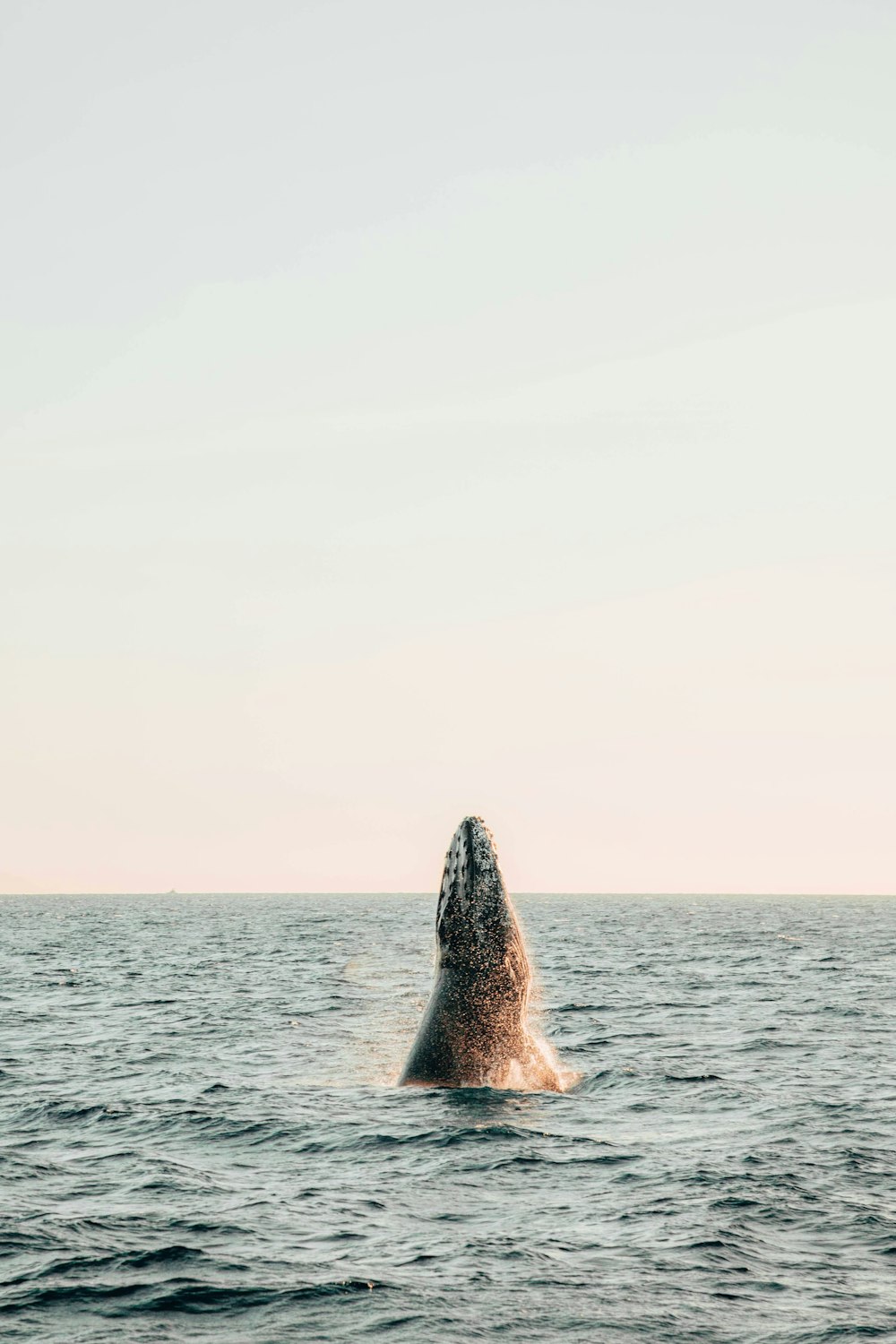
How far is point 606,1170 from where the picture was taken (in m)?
12.8

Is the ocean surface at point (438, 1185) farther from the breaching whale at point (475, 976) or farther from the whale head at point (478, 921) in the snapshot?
the whale head at point (478, 921)

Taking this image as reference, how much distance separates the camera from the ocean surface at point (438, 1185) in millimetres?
8812

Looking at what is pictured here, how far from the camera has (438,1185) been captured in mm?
12227

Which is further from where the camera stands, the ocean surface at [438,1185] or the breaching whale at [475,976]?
the breaching whale at [475,976]

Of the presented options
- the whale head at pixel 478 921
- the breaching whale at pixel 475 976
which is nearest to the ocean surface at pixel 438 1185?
the breaching whale at pixel 475 976

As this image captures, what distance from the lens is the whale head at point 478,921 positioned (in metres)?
15.2

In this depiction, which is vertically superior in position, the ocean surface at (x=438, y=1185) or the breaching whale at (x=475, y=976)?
the breaching whale at (x=475, y=976)

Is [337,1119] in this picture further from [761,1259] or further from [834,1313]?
[834,1313]

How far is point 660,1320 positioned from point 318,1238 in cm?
313

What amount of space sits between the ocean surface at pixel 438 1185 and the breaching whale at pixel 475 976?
1.64 feet

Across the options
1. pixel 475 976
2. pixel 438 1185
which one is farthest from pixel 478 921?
pixel 438 1185

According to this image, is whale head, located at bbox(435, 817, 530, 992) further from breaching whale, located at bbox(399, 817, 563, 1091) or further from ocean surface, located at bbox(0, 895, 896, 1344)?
ocean surface, located at bbox(0, 895, 896, 1344)

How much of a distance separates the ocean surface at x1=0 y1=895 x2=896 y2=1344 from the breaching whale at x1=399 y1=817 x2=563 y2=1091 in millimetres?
501

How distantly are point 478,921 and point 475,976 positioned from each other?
2.05 feet
